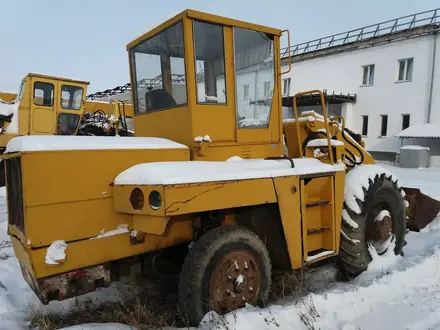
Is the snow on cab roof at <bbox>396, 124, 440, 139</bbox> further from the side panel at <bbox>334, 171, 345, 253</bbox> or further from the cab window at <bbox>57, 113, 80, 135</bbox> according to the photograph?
the side panel at <bbox>334, 171, 345, 253</bbox>

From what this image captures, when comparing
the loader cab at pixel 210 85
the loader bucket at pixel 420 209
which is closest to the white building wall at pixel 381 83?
the loader bucket at pixel 420 209

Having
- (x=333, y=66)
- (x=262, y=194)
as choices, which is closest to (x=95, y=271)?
(x=262, y=194)

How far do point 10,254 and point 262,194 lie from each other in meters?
3.84

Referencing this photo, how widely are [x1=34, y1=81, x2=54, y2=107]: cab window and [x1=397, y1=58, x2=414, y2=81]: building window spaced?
1653 cm

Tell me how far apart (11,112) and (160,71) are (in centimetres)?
945

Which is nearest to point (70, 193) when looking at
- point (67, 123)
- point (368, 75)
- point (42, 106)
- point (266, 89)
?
point (266, 89)

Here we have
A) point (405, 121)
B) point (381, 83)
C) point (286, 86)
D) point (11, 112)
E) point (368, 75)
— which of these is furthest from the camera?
point (286, 86)

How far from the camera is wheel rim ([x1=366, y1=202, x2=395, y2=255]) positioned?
4.53m

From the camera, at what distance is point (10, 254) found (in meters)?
5.00

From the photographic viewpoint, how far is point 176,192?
2576 mm

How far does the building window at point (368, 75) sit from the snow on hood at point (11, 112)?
Answer: 1718 cm

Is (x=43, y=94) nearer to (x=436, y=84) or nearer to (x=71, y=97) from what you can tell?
(x=71, y=97)

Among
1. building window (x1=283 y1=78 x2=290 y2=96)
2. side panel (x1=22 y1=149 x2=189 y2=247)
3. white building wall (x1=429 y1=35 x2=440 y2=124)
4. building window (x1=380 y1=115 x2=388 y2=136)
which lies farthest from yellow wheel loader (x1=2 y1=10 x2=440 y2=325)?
building window (x1=283 y1=78 x2=290 y2=96)

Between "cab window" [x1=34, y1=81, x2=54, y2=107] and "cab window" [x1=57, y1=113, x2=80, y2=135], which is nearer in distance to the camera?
"cab window" [x1=34, y1=81, x2=54, y2=107]
